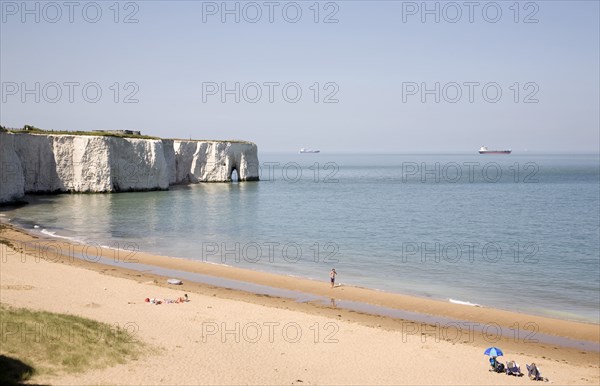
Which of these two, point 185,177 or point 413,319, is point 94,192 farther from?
point 413,319

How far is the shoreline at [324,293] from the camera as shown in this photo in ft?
61.3

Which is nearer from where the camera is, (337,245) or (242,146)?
(337,245)

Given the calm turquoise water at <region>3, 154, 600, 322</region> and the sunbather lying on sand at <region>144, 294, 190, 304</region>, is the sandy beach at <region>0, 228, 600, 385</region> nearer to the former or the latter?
the sunbather lying on sand at <region>144, 294, 190, 304</region>

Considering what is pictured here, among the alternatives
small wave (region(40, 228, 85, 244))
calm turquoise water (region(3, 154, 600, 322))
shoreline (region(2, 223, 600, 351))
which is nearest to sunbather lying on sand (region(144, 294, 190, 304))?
shoreline (region(2, 223, 600, 351))

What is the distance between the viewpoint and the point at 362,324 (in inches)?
718

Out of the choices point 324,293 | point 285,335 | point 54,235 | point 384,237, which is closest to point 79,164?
point 54,235

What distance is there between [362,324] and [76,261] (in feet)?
53.6

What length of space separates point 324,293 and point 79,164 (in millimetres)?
50587

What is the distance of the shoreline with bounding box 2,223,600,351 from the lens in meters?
18.7

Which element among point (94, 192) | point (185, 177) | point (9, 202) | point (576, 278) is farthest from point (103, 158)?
point (576, 278)

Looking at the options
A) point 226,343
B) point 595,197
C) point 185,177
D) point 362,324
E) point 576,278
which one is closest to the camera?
point 226,343

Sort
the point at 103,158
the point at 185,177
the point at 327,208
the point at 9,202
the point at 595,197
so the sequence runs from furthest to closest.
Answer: the point at 185,177, the point at 595,197, the point at 103,158, the point at 327,208, the point at 9,202

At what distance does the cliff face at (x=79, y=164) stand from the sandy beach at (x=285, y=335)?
33.2m

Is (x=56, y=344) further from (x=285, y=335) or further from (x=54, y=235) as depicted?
(x=54, y=235)
